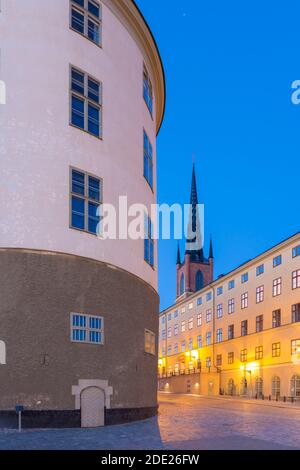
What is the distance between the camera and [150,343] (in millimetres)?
23750

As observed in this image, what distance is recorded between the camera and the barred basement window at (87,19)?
69.2 ft

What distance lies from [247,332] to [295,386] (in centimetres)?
1349

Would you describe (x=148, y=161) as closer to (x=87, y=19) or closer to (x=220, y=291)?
(x=87, y=19)

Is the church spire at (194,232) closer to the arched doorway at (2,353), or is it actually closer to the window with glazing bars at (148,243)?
the window with glazing bars at (148,243)

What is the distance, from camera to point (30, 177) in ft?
61.3

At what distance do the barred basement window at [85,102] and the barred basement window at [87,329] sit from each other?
7.38m

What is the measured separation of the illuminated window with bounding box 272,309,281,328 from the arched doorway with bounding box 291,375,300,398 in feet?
21.9

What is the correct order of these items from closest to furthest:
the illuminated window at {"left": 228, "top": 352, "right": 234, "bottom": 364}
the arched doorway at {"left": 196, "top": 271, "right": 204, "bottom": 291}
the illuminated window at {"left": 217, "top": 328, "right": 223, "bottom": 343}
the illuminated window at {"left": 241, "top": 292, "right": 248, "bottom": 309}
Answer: the illuminated window at {"left": 241, "top": 292, "right": 248, "bottom": 309}, the illuminated window at {"left": 228, "top": 352, "right": 234, "bottom": 364}, the illuminated window at {"left": 217, "top": 328, "right": 223, "bottom": 343}, the arched doorway at {"left": 196, "top": 271, "right": 204, "bottom": 291}

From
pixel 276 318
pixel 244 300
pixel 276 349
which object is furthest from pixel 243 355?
pixel 276 318

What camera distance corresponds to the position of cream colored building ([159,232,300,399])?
185 ft

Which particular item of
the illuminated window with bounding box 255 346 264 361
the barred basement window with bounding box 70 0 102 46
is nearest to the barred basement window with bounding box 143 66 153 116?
the barred basement window with bounding box 70 0 102 46

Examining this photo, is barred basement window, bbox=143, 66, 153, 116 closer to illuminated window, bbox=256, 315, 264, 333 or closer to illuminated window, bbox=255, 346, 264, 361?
illuminated window, bbox=256, 315, 264, 333

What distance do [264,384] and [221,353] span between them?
14598 mm
